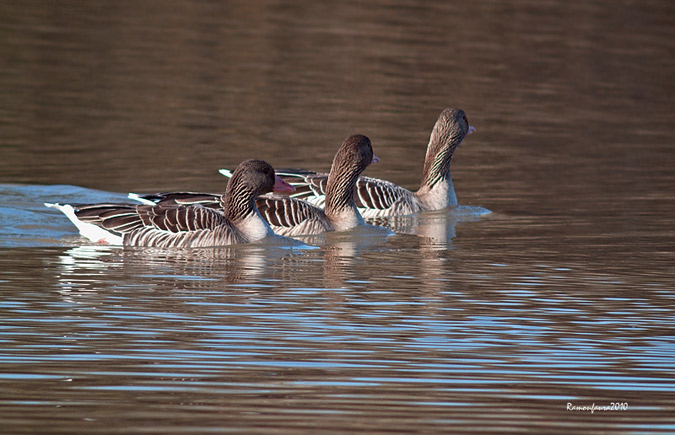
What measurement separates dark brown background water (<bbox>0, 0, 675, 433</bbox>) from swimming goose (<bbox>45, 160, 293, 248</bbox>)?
287mm

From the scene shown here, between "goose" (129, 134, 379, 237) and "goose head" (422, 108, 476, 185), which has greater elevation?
"goose head" (422, 108, 476, 185)

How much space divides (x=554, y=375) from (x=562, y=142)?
17462 mm

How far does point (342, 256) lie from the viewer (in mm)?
16188

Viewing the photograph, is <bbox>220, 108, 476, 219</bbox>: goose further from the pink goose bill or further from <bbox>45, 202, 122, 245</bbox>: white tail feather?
<bbox>45, 202, 122, 245</bbox>: white tail feather

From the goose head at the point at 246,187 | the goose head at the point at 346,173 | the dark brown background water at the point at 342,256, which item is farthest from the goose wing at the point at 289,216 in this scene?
the goose head at the point at 246,187

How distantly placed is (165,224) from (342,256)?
2109 millimetres

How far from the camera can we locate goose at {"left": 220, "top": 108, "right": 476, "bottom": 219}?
19922 mm

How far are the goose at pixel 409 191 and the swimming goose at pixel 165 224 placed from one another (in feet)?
8.68

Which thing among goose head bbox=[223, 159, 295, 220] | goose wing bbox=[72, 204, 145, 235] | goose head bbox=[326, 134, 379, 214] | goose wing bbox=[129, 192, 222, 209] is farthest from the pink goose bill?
goose wing bbox=[72, 204, 145, 235]

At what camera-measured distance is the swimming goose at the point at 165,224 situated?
53.3 feet

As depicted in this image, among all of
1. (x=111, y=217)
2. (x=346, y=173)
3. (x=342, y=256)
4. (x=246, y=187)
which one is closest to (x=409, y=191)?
(x=346, y=173)

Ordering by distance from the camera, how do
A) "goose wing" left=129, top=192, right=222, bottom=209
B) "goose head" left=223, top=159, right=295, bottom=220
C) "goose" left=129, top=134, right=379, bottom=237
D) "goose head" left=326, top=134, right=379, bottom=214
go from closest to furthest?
"goose head" left=223, top=159, right=295, bottom=220
"goose wing" left=129, top=192, right=222, bottom=209
"goose" left=129, top=134, right=379, bottom=237
"goose head" left=326, top=134, right=379, bottom=214

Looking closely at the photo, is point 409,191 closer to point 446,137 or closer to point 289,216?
point 446,137

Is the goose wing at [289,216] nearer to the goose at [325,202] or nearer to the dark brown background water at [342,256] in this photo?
the goose at [325,202]
